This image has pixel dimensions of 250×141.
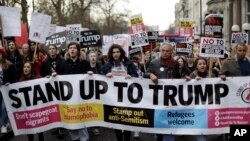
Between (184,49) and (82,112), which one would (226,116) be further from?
(184,49)

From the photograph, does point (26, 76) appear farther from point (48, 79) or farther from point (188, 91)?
point (188, 91)

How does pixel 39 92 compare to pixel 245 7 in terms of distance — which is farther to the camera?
pixel 245 7

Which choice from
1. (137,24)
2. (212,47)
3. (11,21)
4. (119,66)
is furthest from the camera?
(137,24)

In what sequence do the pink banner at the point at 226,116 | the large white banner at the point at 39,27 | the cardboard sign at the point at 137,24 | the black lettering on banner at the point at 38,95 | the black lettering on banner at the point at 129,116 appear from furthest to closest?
the cardboard sign at the point at 137,24, the large white banner at the point at 39,27, the black lettering on banner at the point at 38,95, the black lettering on banner at the point at 129,116, the pink banner at the point at 226,116

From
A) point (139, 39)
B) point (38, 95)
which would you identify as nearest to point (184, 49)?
point (139, 39)

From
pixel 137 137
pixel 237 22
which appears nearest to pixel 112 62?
pixel 137 137

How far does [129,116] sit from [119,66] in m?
0.86

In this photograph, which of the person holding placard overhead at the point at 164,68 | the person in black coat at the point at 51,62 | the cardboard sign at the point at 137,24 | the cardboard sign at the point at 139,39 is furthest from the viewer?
the cardboard sign at the point at 137,24

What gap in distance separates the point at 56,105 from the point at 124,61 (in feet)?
4.28

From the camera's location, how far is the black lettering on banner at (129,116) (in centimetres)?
803

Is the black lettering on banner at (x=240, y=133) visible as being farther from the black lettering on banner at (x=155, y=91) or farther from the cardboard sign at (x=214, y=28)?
the cardboard sign at (x=214, y=28)

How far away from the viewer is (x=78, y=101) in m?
8.16

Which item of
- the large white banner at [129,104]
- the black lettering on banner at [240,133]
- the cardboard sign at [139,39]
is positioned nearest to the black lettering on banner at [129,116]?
the large white banner at [129,104]

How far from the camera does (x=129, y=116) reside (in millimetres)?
8070
